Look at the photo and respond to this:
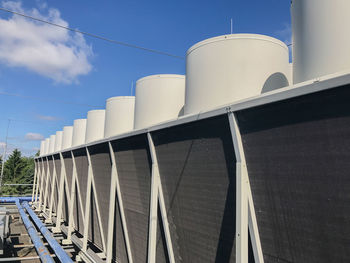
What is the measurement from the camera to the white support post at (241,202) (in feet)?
9.44

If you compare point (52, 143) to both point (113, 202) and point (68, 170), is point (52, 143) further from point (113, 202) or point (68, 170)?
point (113, 202)

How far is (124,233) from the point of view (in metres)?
6.21

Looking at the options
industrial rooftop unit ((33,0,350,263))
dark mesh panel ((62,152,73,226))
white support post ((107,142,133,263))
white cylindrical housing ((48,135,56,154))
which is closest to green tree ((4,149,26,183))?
white cylindrical housing ((48,135,56,154))

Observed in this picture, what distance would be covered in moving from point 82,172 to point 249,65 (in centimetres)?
742

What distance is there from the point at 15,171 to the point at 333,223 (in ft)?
207

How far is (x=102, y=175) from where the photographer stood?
25.0ft

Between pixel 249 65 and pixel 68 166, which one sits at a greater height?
pixel 249 65

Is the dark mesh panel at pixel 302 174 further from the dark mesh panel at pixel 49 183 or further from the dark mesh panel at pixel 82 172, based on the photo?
the dark mesh panel at pixel 49 183

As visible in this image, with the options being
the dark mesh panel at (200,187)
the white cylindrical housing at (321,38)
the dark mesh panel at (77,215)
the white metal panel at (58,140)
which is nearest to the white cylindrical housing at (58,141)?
the white metal panel at (58,140)

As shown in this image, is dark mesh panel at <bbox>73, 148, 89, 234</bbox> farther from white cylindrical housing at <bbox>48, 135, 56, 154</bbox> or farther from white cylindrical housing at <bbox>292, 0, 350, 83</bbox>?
white cylindrical housing at <bbox>48, 135, 56, 154</bbox>

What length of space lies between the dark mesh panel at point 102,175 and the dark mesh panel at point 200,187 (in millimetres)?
2908

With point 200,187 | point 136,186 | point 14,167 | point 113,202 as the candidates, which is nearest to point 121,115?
point 113,202

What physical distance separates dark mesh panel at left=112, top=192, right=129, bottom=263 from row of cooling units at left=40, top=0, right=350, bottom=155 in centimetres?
226

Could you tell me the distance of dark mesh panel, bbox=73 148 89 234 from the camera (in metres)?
9.18
